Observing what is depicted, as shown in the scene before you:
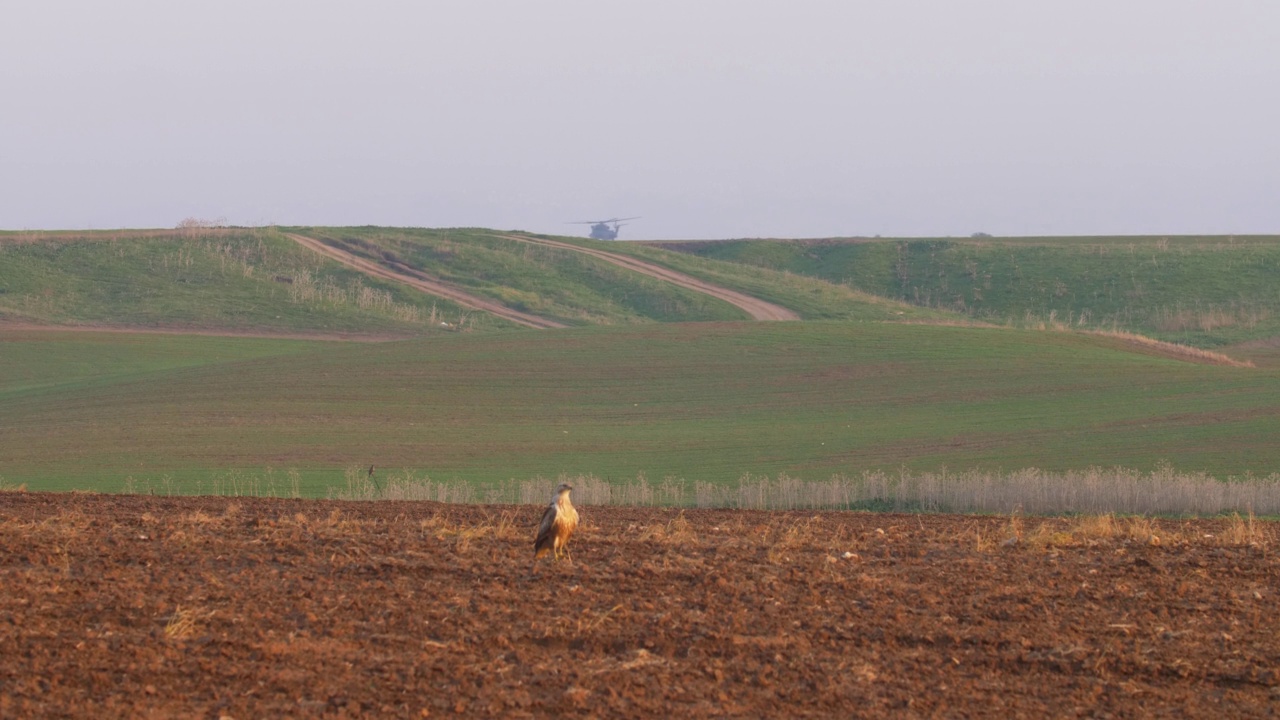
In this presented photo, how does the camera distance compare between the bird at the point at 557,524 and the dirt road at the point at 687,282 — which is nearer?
the bird at the point at 557,524

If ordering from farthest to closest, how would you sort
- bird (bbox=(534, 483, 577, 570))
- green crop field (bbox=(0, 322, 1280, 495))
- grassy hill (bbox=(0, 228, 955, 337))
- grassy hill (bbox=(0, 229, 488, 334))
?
grassy hill (bbox=(0, 228, 955, 337))
grassy hill (bbox=(0, 229, 488, 334))
green crop field (bbox=(0, 322, 1280, 495))
bird (bbox=(534, 483, 577, 570))

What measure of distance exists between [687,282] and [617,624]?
75.7 metres

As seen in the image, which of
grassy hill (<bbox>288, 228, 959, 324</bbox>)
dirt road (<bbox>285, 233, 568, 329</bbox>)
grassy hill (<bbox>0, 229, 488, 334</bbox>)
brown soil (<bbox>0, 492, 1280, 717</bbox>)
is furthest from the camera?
grassy hill (<bbox>288, 228, 959, 324</bbox>)

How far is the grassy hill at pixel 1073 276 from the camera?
70106 mm

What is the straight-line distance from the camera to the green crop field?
92.3 feet

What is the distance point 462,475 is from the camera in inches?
1065

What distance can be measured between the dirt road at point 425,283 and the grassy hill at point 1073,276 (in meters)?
28.4

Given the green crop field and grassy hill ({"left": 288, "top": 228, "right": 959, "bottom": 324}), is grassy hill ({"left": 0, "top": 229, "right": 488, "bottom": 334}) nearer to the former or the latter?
grassy hill ({"left": 288, "top": 228, "right": 959, "bottom": 324})

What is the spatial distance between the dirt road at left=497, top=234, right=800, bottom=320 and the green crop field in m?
20.5

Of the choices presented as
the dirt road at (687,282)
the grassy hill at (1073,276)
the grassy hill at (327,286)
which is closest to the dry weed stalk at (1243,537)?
the grassy hill at (1073,276)

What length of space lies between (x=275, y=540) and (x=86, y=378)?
129 ft

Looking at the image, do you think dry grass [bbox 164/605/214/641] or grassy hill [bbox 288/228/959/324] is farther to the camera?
grassy hill [bbox 288/228/959/324]

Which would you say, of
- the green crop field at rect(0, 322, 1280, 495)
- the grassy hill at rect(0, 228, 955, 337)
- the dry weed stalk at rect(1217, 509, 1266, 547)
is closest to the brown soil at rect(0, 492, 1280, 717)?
the dry weed stalk at rect(1217, 509, 1266, 547)

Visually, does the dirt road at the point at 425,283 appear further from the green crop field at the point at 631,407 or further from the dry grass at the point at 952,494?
the dry grass at the point at 952,494
